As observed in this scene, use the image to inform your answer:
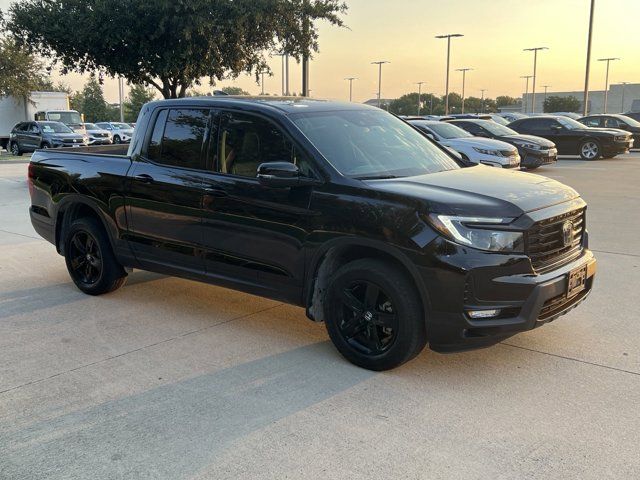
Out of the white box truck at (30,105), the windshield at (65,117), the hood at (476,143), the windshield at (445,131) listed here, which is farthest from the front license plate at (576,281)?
the white box truck at (30,105)

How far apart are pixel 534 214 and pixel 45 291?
4790 millimetres

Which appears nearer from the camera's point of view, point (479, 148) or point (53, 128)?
point (479, 148)

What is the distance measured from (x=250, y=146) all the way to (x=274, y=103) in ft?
1.42

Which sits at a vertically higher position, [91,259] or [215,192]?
[215,192]

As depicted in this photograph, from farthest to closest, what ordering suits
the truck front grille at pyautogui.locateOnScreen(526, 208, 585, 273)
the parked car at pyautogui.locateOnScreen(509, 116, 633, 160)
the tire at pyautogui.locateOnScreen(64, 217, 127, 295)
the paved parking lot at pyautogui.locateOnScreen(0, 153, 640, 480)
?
the parked car at pyautogui.locateOnScreen(509, 116, 633, 160) → the tire at pyautogui.locateOnScreen(64, 217, 127, 295) → the truck front grille at pyautogui.locateOnScreen(526, 208, 585, 273) → the paved parking lot at pyautogui.locateOnScreen(0, 153, 640, 480)

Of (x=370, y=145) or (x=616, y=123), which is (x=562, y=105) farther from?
(x=370, y=145)

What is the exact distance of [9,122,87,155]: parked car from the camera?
28952 mm

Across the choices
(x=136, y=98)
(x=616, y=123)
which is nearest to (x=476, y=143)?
(x=616, y=123)

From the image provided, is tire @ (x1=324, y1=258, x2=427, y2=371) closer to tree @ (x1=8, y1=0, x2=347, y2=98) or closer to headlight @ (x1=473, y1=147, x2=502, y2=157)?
headlight @ (x1=473, y1=147, x2=502, y2=157)

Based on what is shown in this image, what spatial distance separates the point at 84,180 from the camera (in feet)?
19.7

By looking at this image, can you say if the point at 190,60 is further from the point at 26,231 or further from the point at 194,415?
the point at 194,415

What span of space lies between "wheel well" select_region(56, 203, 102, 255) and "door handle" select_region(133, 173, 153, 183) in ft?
2.81

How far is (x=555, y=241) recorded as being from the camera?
4109 millimetres

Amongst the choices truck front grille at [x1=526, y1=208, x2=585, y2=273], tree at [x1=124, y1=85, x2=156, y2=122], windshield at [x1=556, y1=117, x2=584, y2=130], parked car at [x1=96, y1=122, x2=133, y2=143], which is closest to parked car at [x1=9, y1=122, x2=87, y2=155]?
parked car at [x1=96, y1=122, x2=133, y2=143]
